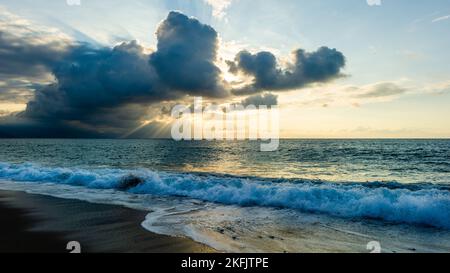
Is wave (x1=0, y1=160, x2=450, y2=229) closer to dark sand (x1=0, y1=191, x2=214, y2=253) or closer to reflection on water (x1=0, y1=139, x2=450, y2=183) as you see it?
dark sand (x1=0, y1=191, x2=214, y2=253)

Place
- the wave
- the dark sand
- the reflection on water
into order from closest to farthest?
the dark sand < the wave < the reflection on water

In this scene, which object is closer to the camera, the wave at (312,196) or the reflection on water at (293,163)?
the wave at (312,196)

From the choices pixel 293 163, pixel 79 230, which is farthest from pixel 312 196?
pixel 293 163

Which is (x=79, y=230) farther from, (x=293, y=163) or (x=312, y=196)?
(x=293, y=163)

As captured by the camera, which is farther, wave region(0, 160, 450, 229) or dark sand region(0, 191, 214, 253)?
wave region(0, 160, 450, 229)

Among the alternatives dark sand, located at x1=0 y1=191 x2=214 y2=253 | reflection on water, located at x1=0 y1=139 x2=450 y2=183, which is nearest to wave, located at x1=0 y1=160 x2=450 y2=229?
dark sand, located at x1=0 y1=191 x2=214 y2=253

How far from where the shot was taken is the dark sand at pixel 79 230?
8273 mm

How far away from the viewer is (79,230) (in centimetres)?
1000

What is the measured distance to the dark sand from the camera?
8.27 metres

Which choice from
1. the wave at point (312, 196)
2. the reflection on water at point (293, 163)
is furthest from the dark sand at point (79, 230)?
the reflection on water at point (293, 163)

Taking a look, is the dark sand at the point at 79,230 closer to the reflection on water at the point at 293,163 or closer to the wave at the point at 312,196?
the wave at the point at 312,196
